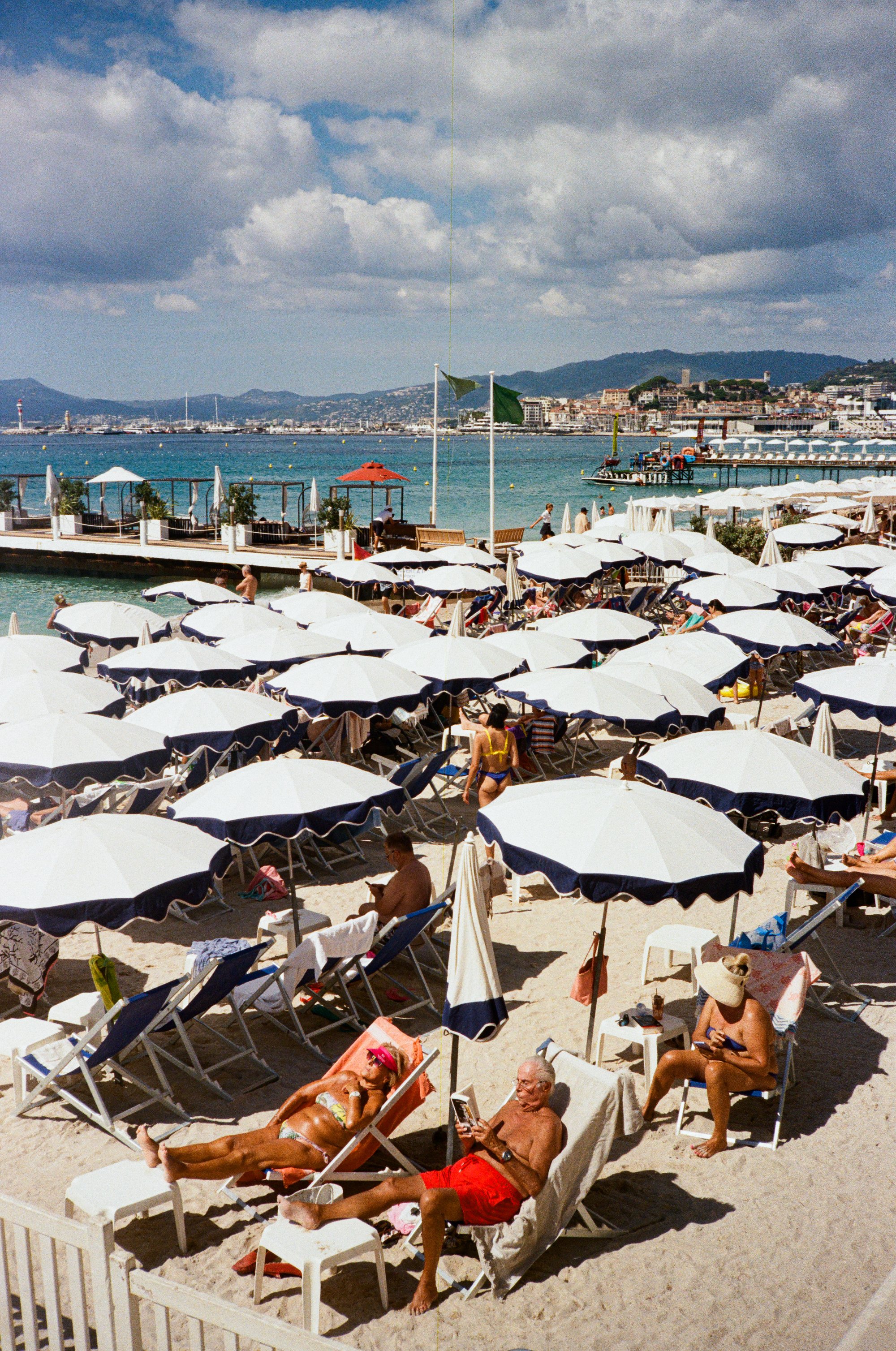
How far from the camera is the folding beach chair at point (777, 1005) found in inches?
185

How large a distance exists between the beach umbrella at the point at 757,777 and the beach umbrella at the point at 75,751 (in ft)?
10.7

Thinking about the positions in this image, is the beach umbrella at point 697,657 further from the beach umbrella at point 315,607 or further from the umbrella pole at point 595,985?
the umbrella pole at point 595,985

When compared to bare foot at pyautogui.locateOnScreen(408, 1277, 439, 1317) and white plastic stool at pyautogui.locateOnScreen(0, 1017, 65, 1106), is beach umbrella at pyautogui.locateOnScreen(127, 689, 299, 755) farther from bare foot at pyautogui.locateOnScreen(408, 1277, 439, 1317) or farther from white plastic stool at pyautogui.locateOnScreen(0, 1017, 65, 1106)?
bare foot at pyautogui.locateOnScreen(408, 1277, 439, 1317)

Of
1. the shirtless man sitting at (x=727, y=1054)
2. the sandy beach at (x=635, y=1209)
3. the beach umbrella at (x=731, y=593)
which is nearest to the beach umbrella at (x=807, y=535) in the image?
the beach umbrella at (x=731, y=593)

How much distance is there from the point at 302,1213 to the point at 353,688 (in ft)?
16.2

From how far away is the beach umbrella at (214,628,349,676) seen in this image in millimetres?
10164

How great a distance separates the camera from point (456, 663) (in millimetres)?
9359

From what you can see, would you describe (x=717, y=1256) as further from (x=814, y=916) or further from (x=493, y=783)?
(x=493, y=783)

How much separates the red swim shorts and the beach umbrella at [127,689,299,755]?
420cm

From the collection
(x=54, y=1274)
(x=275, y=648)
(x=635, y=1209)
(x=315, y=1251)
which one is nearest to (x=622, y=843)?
(x=635, y=1209)

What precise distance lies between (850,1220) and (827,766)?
2822 millimetres

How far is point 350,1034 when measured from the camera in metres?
5.54

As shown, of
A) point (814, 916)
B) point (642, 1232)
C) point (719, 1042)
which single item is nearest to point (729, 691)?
point (814, 916)

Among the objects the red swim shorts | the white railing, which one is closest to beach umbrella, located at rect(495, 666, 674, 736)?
the red swim shorts
